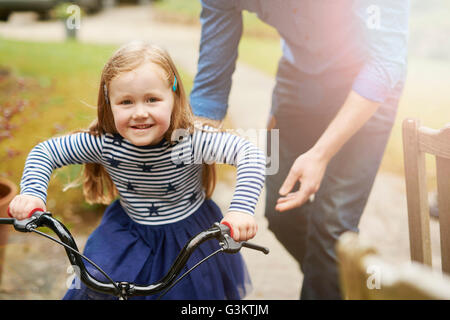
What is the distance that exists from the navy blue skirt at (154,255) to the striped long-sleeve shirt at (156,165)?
0.14ft

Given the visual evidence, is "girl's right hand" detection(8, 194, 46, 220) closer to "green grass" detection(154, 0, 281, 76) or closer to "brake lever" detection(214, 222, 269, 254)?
"brake lever" detection(214, 222, 269, 254)

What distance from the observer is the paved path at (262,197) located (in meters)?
2.77

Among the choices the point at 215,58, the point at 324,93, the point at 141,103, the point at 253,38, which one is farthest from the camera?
the point at 253,38

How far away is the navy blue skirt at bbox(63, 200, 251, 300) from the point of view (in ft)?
4.85

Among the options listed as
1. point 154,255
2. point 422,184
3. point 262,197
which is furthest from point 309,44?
point 262,197

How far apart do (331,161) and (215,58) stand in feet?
2.05

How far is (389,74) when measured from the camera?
57.5 inches

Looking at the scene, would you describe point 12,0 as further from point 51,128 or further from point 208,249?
point 208,249

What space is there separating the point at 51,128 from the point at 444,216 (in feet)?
11.4

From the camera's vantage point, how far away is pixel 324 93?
1.80 metres

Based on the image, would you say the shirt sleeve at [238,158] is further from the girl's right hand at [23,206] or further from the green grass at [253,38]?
the green grass at [253,38]

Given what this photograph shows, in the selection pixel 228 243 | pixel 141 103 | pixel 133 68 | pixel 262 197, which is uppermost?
pixel 133 68

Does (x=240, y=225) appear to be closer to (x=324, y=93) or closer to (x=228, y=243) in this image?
(x=228, y=243)

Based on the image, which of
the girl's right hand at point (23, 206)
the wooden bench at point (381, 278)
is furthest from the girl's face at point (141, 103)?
the wooden bench at point (381, 278)
